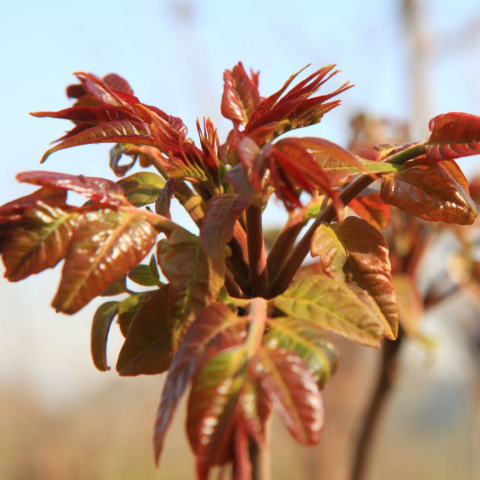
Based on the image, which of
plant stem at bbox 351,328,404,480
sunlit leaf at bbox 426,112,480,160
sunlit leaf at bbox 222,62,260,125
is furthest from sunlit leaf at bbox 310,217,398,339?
plant stem at bbox 351,328,404,480

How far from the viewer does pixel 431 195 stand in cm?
72

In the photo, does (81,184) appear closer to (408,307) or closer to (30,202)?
(30,202)

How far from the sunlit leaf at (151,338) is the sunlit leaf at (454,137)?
0.39 metres

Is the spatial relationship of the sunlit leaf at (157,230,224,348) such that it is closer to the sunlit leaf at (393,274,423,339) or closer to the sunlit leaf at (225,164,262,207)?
the sunlit leaf at (225,164,262,207)

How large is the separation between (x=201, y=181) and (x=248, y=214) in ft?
0.34

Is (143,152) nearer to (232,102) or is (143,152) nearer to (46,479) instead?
(232,102)

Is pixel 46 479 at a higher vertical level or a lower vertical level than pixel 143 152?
lower

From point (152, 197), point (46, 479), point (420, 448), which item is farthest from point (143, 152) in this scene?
point (420, 448)

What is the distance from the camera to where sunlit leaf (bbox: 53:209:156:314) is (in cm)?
56

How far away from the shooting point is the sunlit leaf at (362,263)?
28.6 inches

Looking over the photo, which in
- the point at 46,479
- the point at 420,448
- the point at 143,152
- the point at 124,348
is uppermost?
the point at 143,152

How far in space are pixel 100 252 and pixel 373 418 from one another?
1674mm

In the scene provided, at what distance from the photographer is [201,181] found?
31.7 inches

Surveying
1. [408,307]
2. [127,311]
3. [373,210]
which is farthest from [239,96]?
[408,307]
